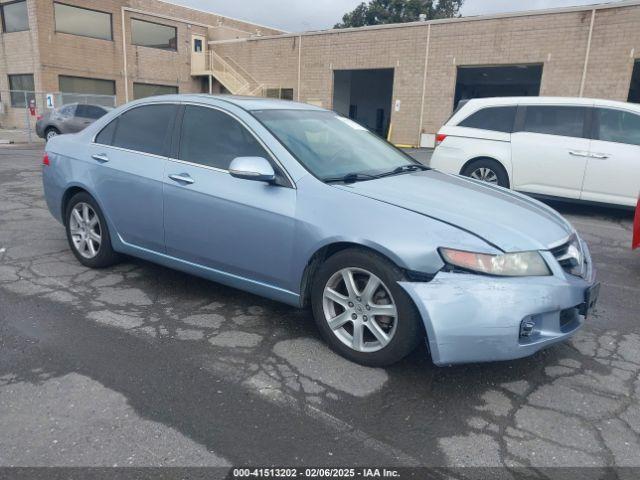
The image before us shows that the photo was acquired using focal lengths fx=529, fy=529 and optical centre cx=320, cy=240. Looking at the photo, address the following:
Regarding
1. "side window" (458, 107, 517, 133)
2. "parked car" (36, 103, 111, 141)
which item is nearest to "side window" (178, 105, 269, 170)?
"side window" (458, 107, 517, 133)

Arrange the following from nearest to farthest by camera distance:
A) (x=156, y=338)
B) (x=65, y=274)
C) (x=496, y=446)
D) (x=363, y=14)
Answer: (x=496, y=446)
(x=156, y=338)
(x=65, y=274)
(x=363, y=14)

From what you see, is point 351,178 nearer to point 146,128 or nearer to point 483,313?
point 483,313

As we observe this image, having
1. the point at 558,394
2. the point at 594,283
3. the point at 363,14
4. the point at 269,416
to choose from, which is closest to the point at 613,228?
the point at 594,283

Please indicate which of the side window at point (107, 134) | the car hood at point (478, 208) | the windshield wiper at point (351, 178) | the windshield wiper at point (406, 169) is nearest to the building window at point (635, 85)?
the windshield wiper at point (406, 169)

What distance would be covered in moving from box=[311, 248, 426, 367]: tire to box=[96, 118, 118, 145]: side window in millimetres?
2599

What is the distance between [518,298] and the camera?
286cm

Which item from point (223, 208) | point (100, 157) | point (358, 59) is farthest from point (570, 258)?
point (358, 59)

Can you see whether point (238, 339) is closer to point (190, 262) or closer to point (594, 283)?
point (190, 262)

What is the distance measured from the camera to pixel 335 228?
3248mm

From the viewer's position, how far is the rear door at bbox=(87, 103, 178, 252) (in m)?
4.24

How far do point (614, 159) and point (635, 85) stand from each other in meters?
14.9

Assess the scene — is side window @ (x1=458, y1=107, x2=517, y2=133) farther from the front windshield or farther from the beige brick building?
the beige brick building

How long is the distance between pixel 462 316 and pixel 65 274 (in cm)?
373

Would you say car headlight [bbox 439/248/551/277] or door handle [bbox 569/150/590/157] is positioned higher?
door handle [bbox 569/150/590/157]
